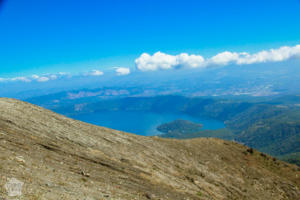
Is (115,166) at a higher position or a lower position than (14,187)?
lower

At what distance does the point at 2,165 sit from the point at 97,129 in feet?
81.2

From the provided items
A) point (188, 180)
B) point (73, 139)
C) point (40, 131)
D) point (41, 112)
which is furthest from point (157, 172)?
point (41, 112)

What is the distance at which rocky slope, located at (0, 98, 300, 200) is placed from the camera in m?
17.4

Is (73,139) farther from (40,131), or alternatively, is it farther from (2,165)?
(2,165)

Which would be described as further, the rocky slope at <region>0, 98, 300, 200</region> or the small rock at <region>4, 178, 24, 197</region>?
the rocky slope at <region>0, 98, 300, 200</region>

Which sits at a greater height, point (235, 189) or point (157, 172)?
point (157, 172)

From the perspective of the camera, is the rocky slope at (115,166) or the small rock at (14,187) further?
the rocky slope at (115,166)

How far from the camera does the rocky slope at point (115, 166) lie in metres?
17.4

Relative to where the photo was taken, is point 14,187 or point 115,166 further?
point 115,166

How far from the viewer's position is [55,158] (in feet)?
73.8

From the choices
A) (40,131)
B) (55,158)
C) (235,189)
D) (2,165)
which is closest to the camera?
(2,165)

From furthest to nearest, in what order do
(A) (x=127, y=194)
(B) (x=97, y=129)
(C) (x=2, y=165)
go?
1. (B) (x=97, y=129)
2. (A) (x=127, y=194)
3. (C) (x=2, y=165)

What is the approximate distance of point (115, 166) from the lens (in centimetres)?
2738

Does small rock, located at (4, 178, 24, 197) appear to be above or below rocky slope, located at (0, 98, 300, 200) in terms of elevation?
above
